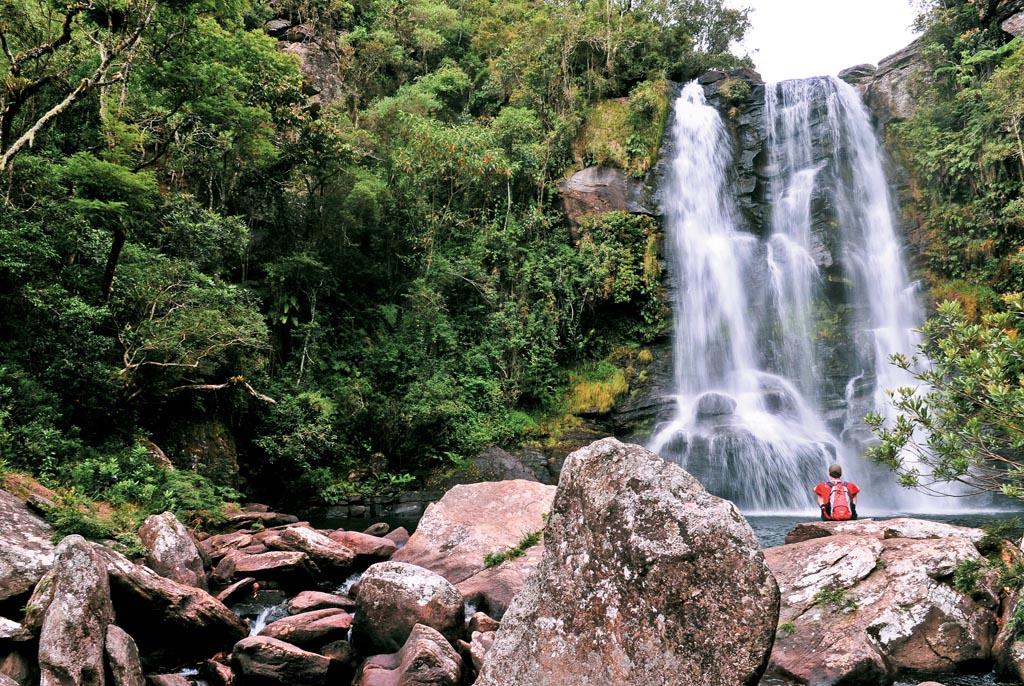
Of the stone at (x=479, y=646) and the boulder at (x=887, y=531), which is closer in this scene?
the stone at (x=479, y=646)

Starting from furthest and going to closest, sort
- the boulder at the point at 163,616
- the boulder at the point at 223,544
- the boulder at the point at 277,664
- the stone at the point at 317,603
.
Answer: the boulder at the point at 223,544
the stone at the point at 317,603
the boulder at the point at 163,616
the boulder at the point at 277,664

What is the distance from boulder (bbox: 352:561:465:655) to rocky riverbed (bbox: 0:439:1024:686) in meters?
0.02

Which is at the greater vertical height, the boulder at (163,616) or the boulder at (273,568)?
the boulder at (163,616)

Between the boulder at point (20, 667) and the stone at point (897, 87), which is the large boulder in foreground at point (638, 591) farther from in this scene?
the stone at point (897, 87)

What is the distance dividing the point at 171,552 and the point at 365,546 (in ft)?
9.82

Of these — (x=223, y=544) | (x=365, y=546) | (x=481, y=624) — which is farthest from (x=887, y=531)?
(x=223, y=544)

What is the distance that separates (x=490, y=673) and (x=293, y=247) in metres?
17.3

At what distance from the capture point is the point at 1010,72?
58.5 feet

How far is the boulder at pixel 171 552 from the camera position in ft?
27.0

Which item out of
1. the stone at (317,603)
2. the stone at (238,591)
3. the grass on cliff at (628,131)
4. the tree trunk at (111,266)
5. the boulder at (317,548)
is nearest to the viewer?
the stone at (317,603)

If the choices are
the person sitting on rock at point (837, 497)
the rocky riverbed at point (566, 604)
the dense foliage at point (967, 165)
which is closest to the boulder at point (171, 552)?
the rocky riverbed at point (566, 604)

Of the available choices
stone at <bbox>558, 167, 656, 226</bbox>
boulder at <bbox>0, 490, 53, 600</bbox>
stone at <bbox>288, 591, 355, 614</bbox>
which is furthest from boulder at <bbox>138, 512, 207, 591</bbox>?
stone at <bbox>558, 167, 656, 226</bbox>

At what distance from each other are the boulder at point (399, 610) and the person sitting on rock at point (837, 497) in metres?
5.22

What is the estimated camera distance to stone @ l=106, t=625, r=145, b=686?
532 cm
